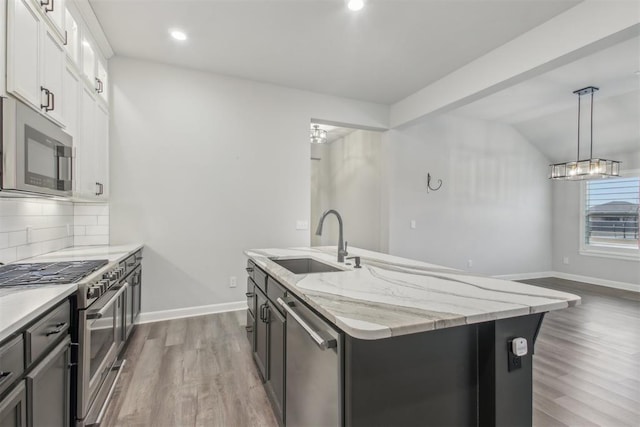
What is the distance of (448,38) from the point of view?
296 cm

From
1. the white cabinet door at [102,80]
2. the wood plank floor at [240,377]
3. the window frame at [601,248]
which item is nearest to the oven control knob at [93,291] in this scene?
the wood plank floor at [240,377]

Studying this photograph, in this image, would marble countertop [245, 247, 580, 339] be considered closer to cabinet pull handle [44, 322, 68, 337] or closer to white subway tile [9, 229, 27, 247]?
cabinet pull handle [44, 322, 68, 337]

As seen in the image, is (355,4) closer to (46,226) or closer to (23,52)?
(23,52)

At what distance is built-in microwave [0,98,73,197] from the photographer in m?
1.37

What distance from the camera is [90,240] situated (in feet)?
10.4

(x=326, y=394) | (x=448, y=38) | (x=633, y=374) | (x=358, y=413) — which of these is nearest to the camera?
(x=358, y=413)

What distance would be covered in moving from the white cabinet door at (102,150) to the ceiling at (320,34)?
29.8 inches

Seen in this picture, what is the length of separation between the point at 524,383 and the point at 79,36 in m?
3.61

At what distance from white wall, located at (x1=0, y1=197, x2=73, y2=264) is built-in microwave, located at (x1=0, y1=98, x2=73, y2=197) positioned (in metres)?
0.50

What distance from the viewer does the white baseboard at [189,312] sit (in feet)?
11.2

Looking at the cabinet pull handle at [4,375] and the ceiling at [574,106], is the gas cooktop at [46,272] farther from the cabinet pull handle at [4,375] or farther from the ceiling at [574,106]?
the ceiling at [574,106]

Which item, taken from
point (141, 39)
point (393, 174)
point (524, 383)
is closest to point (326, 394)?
point (524, 383)

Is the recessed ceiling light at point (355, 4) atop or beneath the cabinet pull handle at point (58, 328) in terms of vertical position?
atop

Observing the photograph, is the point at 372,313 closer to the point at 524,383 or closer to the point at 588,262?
the point at 524,383
